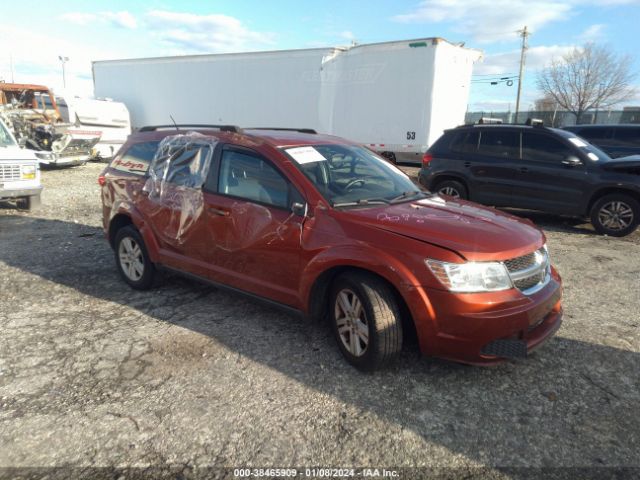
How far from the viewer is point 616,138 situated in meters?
11.6

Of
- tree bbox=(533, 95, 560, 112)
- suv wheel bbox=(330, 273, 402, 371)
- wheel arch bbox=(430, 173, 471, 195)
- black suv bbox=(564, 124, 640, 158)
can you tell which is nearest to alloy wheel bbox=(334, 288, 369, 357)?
suv wheel bbox=(330, 273, 402, 371)

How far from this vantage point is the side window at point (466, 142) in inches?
343

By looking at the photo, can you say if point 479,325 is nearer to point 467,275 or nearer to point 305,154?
point 467,275

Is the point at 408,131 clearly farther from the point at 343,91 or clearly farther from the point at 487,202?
the point at 487,202

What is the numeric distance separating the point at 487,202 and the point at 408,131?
6164mm

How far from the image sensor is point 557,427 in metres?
2.82

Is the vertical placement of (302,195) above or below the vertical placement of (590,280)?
above

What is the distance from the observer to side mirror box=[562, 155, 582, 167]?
7.73m

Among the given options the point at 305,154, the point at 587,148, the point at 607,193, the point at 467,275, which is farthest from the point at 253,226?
the point at 587,148

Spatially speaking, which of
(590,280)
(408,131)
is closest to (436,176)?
(590,280)

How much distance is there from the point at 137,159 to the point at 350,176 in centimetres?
242

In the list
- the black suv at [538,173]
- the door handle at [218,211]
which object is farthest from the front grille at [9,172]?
the black suv at [538,173]

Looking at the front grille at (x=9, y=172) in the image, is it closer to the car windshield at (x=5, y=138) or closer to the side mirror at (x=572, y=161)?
the car windshield at (x=5, y=138)

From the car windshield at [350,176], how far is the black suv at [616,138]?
9.35 metres
